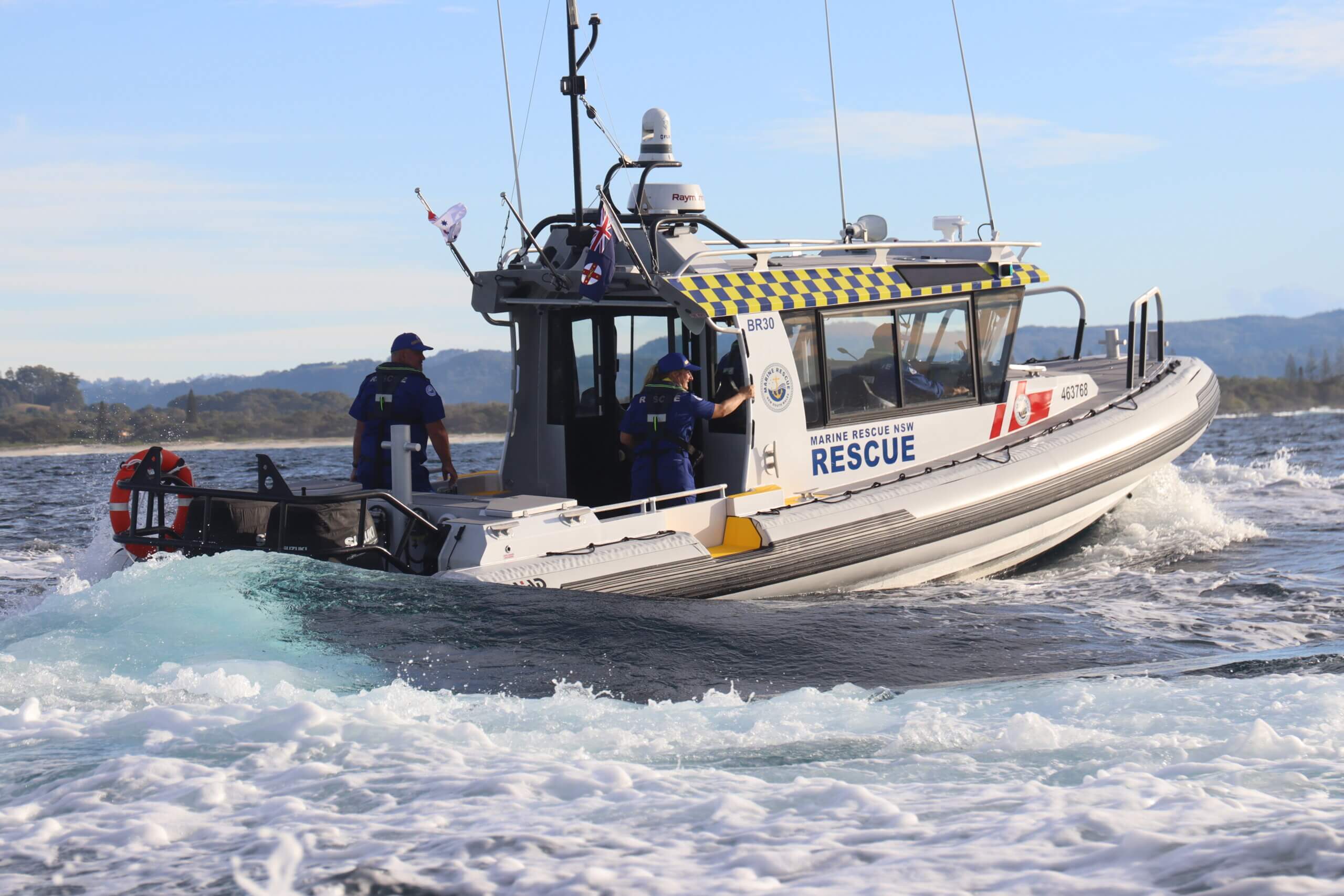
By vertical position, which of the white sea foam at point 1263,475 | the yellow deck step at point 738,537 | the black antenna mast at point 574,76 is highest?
the black antenna mast at point 574,76

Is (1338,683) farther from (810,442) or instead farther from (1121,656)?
(810,442)

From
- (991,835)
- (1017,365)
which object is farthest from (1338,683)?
(1017,365)

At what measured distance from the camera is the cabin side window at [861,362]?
25.9 feet

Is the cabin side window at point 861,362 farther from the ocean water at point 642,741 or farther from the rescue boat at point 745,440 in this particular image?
the ocean water at point 642,741

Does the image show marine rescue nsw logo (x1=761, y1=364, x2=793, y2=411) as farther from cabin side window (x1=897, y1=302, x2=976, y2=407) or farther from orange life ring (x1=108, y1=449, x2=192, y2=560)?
orange life ring (x1=108, y1=449, x2=192, y2=560)

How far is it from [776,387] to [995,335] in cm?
201

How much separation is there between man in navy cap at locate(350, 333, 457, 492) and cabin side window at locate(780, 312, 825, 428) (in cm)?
209

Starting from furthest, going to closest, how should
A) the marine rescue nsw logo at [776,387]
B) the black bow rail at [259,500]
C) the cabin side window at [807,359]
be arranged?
the cabin side window at [807,359] < the marine rescue nsw logo at [776,387] < the black bow rail at [259,500]

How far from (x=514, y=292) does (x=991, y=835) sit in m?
5.62

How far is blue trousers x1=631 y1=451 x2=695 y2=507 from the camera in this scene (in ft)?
23.8

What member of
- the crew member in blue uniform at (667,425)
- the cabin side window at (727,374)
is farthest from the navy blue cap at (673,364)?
the cabin side window at (727,374)

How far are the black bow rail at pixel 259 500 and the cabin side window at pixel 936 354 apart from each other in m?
3.34

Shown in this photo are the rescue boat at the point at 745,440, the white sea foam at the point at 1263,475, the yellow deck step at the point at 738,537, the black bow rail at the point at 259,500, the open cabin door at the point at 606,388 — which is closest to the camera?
the black bow rail at the point at 259,500

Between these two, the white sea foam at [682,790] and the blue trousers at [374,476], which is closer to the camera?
the white sea foam at [682,790]
